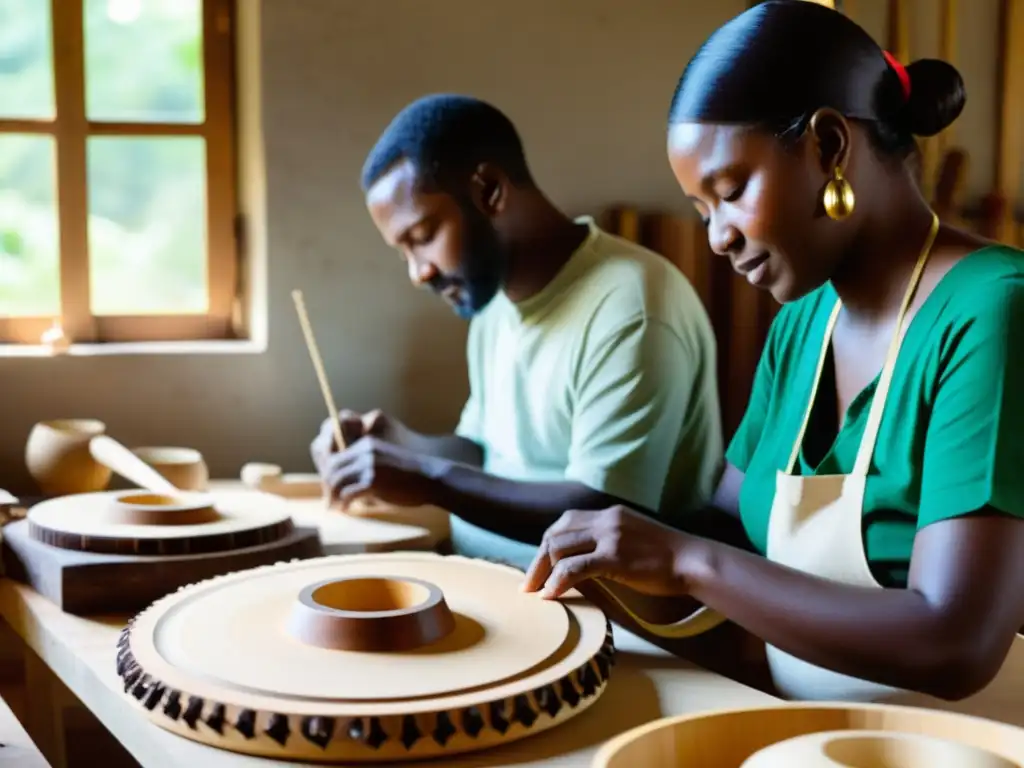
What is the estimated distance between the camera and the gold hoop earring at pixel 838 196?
1.20 meters

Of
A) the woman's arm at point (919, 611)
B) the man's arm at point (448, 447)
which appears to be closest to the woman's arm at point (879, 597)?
the woman's arm at point (919, 611)

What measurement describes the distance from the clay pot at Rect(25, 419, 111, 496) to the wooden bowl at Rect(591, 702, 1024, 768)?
146cm

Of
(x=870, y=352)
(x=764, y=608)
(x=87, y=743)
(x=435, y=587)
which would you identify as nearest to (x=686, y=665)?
(x=764, y=608)

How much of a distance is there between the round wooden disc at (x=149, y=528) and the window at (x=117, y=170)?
2.83 feet

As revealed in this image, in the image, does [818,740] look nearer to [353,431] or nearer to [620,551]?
[620,551]

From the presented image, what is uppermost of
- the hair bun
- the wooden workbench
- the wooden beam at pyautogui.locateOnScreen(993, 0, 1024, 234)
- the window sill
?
the wooden beam at pyautogui.locateOnScreen(993, 0, 1024, 234)

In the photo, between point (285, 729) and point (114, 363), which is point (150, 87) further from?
point (285, 729)

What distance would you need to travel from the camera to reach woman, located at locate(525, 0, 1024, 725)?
107cm

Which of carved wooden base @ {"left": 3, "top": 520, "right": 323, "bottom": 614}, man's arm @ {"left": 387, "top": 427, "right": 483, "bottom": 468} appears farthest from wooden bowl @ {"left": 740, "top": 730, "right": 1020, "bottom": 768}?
man's arm @ {"left": 387, "top": 427, "right": 483, "bottom": 468}

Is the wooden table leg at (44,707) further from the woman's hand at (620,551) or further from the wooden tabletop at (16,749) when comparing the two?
the woman's hand at (620,551)

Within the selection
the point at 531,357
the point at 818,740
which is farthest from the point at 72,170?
the point at 818,740

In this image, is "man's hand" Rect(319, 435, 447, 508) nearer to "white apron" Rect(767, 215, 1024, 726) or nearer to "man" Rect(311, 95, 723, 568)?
"man" Rect(311, 95, 723, 568)

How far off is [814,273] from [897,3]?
1.72 m

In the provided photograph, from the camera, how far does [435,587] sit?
47.1 inches
